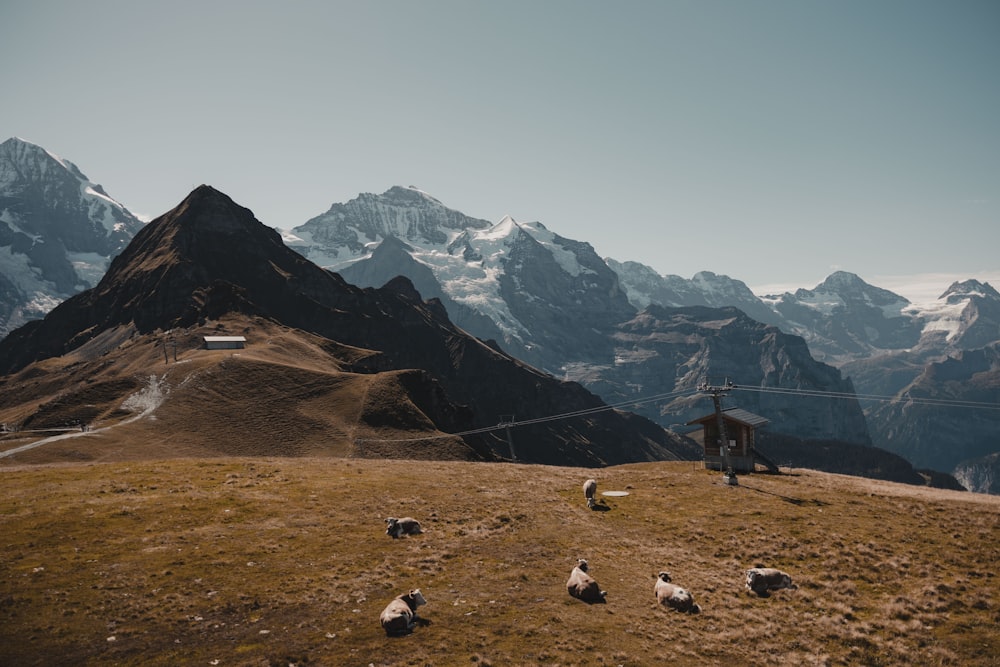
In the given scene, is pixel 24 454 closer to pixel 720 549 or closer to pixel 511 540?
pixel 511 540

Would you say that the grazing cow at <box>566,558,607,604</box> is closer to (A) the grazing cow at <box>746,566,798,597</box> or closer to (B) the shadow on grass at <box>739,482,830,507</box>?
(A) the grazing cow at <box>746,566,798,597</box>

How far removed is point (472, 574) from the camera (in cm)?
3356

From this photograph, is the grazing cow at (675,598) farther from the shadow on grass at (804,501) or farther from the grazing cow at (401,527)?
the shadow on grass at (804,501)

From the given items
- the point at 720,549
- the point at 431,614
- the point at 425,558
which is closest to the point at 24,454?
the point at 425,558

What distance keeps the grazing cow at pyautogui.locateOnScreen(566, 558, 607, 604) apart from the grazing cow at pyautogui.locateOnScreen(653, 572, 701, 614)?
291 cm

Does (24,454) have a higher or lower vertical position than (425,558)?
lower

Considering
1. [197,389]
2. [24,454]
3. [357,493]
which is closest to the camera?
[357,493]

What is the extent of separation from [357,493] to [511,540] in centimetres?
1747

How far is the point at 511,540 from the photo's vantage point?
40062 mm

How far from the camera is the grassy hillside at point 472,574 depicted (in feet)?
83.7

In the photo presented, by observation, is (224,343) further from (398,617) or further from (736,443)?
(398,617)

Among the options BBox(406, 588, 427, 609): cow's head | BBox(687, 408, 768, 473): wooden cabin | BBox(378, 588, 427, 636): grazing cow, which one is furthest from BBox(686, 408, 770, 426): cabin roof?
BBox(378, 588, 427, 636): grazing cow

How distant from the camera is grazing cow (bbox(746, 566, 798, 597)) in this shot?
32.7m

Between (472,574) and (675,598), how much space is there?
35.9 ft
